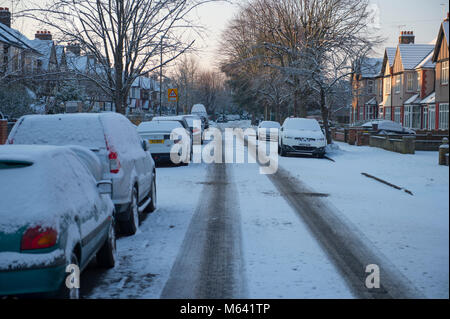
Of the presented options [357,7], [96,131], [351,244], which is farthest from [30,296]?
[357,7]

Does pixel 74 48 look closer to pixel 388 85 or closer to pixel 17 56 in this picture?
pixel 17 56

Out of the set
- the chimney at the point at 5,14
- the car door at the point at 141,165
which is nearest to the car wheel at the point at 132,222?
the car door at the point at 141,165

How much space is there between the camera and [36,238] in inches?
171

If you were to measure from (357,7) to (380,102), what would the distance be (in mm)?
23126

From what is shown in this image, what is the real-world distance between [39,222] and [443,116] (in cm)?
4044

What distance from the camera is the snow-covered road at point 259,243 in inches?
222

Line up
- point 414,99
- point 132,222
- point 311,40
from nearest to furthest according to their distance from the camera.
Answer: point 132,222 < point 311,40 < point 414,99

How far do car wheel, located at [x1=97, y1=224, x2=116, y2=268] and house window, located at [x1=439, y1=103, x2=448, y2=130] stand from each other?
37.6 metres

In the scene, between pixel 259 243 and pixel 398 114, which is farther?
pixel 398 114

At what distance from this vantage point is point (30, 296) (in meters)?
4.30

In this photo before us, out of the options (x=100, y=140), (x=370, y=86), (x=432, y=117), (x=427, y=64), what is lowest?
(x=100, y=140)

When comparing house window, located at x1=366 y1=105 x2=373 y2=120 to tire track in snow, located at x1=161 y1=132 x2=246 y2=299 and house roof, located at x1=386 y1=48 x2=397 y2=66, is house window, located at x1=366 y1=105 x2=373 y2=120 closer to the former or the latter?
house roof, located at x1=386 y1=48 x2=397 y2=66

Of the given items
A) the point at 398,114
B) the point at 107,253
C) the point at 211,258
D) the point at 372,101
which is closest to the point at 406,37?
the point at 372,101

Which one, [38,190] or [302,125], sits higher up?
[302,125]
